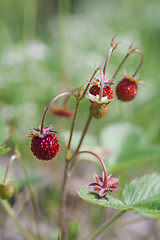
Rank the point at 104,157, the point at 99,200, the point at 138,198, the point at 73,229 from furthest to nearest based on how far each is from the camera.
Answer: the point at 104,157, the point at 73,229, the point at 138,198, the point at 99,200

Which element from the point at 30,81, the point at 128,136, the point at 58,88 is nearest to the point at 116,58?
the point at 58,88

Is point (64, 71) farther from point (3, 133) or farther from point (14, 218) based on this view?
point (14, 218)

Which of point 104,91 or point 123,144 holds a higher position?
point 104,91

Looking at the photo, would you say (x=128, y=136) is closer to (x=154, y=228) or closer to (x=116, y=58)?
(x=154, y=228)

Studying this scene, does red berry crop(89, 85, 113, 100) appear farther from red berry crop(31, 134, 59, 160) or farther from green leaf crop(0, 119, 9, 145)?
green leaf crop(0, 119, 9, 145)

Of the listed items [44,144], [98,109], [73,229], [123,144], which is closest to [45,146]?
[44,144]

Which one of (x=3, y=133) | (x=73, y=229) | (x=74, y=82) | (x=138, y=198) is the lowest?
(x=73, y=229)

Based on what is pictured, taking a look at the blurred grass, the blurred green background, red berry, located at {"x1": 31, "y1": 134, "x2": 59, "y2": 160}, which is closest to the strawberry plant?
red berry, located at {"x1": 31, "y1": 134, "x2": 59, "y2": 160}
